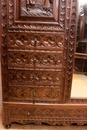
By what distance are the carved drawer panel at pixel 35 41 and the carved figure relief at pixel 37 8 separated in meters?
0.18

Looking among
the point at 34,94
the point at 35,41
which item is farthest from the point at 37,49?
the point at 34,94

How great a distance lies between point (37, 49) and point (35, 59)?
95 mm

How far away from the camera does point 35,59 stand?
4.66ft

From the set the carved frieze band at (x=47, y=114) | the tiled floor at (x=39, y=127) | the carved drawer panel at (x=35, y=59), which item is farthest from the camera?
the tiled floor at (x=39, y=127)

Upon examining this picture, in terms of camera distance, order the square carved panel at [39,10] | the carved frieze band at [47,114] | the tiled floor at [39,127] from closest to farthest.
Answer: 1. the square carved panel at [39,10]
2. the carved frieze band at [47,114]
3. the tiled floor at [39,127]

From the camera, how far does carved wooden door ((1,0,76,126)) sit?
131cm

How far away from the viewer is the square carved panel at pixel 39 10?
1.30 metres

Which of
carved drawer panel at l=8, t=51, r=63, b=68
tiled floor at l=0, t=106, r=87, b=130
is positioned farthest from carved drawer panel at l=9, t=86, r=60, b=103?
tiled floor at l=0, t=106, r=87, b=130

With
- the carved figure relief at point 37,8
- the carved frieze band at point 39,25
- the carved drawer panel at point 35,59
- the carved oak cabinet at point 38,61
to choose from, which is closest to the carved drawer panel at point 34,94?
the carved oak cabinet at point 38,61

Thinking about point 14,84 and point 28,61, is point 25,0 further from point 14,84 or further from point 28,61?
point 14,84

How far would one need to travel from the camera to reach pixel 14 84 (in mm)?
1482

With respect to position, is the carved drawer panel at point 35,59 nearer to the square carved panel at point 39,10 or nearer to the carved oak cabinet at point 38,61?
the carved oak cabinet at point 38,61

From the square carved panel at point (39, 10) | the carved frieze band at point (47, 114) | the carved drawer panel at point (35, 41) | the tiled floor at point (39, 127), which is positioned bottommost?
the tiled floor at point (39, 127)

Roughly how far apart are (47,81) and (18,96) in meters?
0.33
